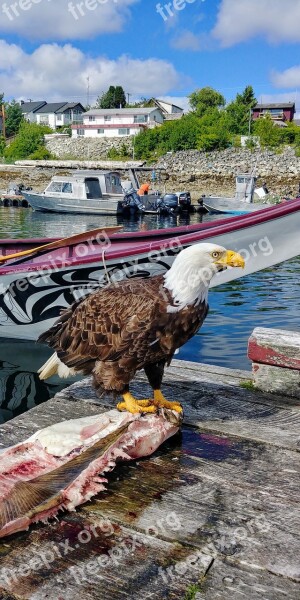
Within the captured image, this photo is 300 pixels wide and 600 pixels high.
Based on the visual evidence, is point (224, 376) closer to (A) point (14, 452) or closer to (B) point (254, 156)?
(A) point (14, 452)

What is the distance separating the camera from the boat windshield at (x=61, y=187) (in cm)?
3826

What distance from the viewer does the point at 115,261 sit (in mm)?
7465

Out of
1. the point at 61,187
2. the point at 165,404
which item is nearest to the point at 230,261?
the point at 165,404

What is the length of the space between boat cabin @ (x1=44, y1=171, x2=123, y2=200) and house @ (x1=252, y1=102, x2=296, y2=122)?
61.5 meters

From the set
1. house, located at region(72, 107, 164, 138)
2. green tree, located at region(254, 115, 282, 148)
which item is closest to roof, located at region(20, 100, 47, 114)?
house, located at region(72, 107, 164, 138)

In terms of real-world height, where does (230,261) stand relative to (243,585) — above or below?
above

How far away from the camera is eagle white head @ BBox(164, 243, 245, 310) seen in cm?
326

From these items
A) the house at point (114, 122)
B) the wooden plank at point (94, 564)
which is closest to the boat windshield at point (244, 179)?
the wooden plank at point (94, 564)

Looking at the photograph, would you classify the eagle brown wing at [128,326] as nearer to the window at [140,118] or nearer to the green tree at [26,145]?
the green tree at [26,145]

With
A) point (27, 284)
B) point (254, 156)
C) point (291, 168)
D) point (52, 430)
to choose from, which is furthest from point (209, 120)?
point (52, 430)

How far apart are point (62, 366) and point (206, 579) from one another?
1.96m

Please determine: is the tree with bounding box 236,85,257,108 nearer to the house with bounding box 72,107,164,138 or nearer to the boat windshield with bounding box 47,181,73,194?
the house with bounding box 72,107,164,138

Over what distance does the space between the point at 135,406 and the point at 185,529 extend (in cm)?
114

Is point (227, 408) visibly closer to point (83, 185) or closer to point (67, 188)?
point (83, 185)
